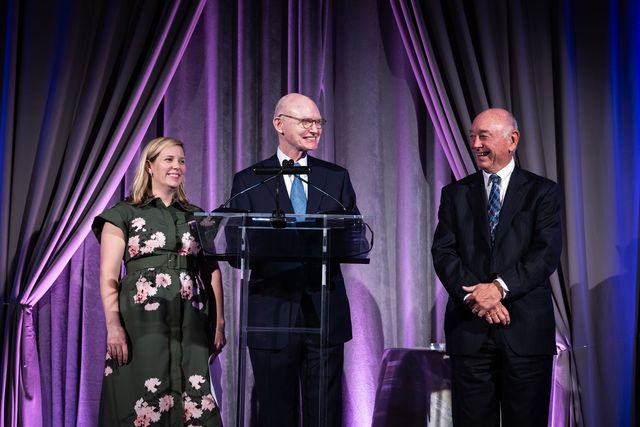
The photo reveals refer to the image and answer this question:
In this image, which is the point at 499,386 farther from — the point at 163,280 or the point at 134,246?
the point at 134,246

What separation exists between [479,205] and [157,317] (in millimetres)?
1409

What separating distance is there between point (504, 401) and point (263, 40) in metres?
2.42

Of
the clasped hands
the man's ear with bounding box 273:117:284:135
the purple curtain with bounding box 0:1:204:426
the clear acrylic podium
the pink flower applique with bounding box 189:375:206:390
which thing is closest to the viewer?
the clear acrylic podium

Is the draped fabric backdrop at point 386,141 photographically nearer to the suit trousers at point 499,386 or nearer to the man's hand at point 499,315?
the suit trousers at point 499,386

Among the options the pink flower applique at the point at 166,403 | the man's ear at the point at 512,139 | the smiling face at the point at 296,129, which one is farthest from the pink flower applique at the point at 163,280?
the man's ear at the point at 512,139

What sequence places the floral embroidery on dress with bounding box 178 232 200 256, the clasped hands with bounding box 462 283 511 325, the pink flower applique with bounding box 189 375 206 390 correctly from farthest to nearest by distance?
the floral embroidery on dress with bounding box 178 232 200 256
the pink flower applique with bounding box 189 375 206 390
the clasped hands with bounding box 462 283 511 325

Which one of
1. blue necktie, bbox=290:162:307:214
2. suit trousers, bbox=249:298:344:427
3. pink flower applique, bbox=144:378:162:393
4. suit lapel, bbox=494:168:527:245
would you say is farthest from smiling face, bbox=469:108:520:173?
pink flower applique, bbox=144:378:162:393

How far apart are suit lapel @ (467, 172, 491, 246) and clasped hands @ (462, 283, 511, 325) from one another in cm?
22

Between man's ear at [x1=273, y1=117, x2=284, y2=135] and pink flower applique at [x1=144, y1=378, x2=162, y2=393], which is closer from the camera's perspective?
pink flower applique at [x1=144, y1=378, x2=162, y2=393]

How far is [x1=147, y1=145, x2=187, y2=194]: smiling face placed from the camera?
11.2ft

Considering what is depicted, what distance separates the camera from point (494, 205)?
10.7 ft

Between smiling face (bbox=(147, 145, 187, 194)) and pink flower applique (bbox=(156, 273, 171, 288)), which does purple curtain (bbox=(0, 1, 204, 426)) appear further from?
pink flower applique (bbox=(156, 273, 171, 288))

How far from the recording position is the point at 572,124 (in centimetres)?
421

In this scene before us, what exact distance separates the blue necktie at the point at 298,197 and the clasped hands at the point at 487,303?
715 millimetres
